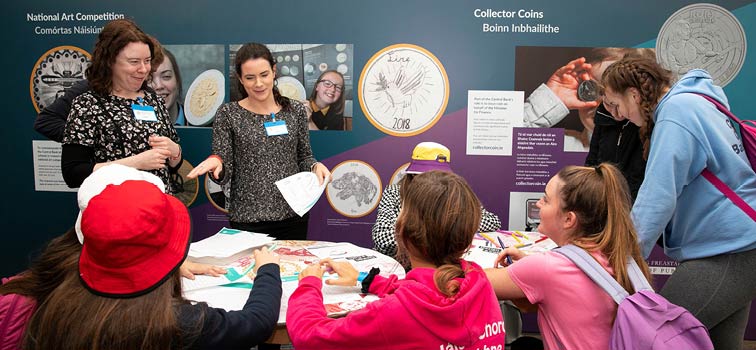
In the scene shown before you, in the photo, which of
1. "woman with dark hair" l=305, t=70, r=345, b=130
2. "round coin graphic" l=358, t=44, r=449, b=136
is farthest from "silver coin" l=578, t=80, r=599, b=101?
"woman with dark hair" l=305, t=70, r=345, b=130

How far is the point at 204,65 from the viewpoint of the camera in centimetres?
358

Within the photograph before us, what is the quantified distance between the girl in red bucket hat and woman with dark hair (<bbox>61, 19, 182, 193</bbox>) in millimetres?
1282

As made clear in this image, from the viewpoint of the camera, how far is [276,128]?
274cm

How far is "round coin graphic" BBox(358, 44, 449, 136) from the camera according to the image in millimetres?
3488

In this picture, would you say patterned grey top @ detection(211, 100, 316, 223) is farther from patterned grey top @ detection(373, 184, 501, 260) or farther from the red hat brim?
the red hat brim

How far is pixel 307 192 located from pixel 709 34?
275cm

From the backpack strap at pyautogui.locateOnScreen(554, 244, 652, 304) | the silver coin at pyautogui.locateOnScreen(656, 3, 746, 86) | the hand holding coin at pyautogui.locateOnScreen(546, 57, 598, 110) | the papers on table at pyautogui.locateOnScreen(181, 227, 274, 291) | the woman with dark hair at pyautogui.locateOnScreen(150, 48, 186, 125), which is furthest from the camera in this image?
the woman with dark hair at pyautogui.locateOnScreen(150, 48, 186, 125)

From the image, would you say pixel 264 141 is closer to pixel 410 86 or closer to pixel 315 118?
pixel 315 118

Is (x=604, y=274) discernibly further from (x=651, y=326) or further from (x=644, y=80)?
(x=644, y=80)

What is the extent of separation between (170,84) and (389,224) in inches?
80.4

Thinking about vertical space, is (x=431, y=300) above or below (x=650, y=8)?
below

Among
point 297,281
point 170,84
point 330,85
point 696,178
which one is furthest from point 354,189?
point 696,178

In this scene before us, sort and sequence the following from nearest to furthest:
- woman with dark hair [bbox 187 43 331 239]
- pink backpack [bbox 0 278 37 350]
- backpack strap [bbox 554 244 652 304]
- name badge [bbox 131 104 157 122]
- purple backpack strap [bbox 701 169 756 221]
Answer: pink backpack [bbox 0 278 37 350] → backpack strap [bbox 554 244 652 304] → purple backpack strap [bbox 701 169 756 221] → name badge [bbox 131 104 157 122] → woman with dark hair [bbox 187 43 331 239]

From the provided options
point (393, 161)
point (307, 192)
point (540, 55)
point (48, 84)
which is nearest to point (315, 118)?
point (393, 161)
